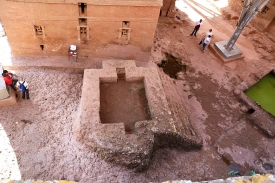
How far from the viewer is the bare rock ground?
5309mm

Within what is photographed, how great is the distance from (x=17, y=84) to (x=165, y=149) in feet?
14.3

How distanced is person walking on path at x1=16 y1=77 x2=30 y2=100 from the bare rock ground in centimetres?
18

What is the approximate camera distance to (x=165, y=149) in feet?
20.3

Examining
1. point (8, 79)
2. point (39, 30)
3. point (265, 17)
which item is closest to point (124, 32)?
point (39, 30)

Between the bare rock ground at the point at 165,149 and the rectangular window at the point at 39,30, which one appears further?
the rectangular window at the point at 39,30

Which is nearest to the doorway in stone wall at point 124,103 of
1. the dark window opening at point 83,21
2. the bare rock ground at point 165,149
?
the bare rock ground at point 165,149

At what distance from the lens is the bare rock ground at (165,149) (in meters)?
5.31

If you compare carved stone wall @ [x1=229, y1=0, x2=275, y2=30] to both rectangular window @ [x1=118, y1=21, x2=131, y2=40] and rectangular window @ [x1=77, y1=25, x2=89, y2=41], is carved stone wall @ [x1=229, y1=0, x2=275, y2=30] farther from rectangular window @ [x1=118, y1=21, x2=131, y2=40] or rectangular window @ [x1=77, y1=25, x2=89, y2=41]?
rectangular window @ [x1=77, y1=25, x2=89, y2=41]

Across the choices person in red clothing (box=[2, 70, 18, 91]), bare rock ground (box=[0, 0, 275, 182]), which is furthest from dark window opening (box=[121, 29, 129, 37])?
person in red clothing (box=[2, 70, 18, 91])

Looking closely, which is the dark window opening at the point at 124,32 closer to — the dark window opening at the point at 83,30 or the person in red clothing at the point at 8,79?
the dark window opening at the point at 83,30

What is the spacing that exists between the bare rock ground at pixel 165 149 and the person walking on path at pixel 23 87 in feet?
0.60

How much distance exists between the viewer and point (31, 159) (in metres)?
5.32

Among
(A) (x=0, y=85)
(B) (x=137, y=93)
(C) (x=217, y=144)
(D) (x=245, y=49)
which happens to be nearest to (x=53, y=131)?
(A) (x=0, y=85)

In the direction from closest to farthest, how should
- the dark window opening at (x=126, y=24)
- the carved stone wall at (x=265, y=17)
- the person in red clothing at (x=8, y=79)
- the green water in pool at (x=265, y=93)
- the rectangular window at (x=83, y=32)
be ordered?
the person in red clothing at (x=8, y=79) < the rectangular window at (x=83, y=32) < the dark window opening at (x=126, y=24) < the green water in pool at (x=265, y=93) < the carved stone wall at (x=265, y=17)
